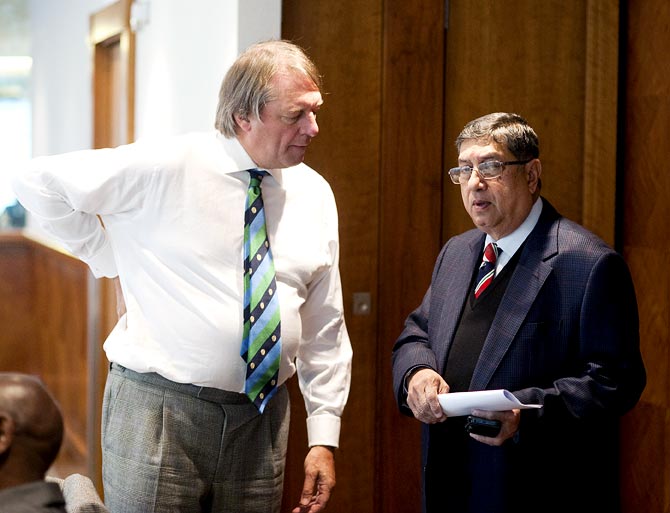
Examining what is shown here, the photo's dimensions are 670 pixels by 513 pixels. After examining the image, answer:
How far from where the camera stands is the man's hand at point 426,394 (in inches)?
87.3

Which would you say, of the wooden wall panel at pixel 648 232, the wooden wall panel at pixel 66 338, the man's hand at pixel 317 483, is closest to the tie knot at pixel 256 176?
the man's hand at pixel 317 483

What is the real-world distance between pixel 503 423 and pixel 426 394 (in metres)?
0.19

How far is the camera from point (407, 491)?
A: 11.2 feet

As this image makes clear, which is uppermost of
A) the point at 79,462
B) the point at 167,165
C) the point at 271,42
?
the point at 271,42

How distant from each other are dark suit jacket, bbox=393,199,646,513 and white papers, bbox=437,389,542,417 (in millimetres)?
109

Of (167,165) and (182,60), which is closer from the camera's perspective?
(167,165)

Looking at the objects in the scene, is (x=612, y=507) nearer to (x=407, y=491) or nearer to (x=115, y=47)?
(x=407, y=491)

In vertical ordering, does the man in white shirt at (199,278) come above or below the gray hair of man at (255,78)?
below

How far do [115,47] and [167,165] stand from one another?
2.50 metres

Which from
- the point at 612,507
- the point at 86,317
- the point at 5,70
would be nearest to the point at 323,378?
the point at 612,507

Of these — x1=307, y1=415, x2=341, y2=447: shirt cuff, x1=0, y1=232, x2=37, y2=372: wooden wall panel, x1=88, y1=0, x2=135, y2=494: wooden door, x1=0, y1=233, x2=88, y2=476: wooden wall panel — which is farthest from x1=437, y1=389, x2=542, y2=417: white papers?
x1=0, y1=232, x2=37, y2=372: wooden wall panel

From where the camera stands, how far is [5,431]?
60.3 inches

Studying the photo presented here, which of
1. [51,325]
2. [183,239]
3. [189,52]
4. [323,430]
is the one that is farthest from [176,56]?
[51,325]

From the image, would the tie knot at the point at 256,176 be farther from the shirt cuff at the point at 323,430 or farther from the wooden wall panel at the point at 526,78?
the wooden wall panel at the point at 526,78
